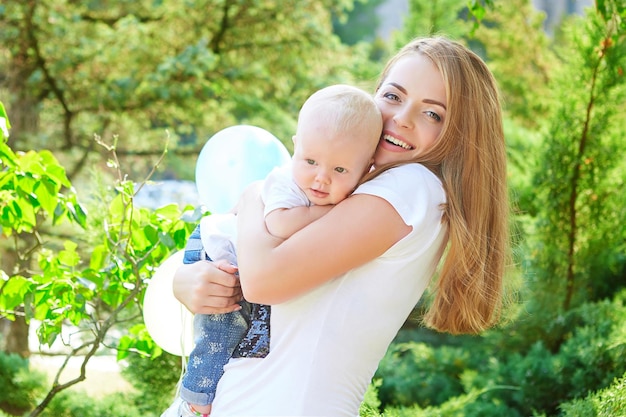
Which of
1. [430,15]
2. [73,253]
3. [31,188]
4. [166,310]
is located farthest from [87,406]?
[430,15]

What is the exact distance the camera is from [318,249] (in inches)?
57.9

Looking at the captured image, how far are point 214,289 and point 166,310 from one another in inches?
19.4

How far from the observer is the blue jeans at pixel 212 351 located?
64.4 inches

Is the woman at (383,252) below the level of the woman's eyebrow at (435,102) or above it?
below

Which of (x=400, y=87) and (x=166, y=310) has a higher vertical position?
(x=400, y=87)

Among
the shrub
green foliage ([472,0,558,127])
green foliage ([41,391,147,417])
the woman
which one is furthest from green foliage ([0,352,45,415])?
green foliage ([472,0,558,127])

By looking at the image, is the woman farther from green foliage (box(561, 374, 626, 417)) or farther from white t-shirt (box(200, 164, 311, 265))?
green foliage (box(561, 374, 626, 417))

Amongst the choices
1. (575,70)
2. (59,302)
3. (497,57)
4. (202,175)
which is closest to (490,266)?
(202,175)

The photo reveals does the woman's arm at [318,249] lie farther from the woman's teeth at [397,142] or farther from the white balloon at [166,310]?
the white balloon at [166,310]

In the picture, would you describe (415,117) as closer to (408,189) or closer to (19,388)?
(408,189)

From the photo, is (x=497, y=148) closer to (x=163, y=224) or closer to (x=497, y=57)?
(x=163, y=224)

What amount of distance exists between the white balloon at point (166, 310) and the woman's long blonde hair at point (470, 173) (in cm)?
70

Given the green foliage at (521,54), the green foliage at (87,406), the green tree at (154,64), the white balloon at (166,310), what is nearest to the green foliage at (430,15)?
the green tree at (154,64)

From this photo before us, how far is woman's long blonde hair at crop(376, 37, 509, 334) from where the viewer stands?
5.37 ft
